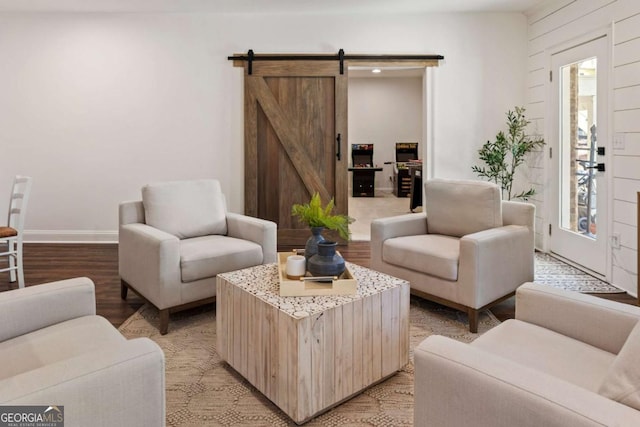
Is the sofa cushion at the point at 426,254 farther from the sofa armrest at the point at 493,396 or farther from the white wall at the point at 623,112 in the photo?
the sofa armrest at the point at 493,396

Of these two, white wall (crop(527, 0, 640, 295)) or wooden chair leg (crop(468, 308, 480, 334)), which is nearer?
wooden chair leg (crop(468, 308, 480, 334))

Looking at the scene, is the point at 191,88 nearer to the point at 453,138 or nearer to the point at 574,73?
the point at 453,138

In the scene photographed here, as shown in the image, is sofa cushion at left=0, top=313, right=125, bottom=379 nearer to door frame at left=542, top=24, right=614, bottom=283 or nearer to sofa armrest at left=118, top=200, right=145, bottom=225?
sofa armrest at left=118, top=200, right=145, bottom=225

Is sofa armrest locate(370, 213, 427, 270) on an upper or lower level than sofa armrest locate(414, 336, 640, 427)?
upper

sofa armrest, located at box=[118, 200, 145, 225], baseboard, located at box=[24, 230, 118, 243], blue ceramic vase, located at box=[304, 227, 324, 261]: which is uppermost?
sofa armrest, located at box=[118, 200, 145, 225]

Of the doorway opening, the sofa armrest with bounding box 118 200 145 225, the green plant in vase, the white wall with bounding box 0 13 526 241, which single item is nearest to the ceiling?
the white wall with bounding box 0 13 526 241

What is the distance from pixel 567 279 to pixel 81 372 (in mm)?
3806

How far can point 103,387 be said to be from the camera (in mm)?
1092

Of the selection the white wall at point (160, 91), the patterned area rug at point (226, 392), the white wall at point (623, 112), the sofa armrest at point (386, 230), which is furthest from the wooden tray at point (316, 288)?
the white wall at point (160, 91)

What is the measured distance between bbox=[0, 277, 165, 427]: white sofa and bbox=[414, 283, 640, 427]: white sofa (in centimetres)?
72

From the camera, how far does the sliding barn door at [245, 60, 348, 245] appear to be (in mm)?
5160

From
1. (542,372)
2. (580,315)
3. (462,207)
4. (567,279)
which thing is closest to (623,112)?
(567,279)

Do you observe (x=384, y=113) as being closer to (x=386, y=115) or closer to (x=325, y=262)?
(x=386, y=115)

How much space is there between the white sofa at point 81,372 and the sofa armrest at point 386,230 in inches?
79.8
